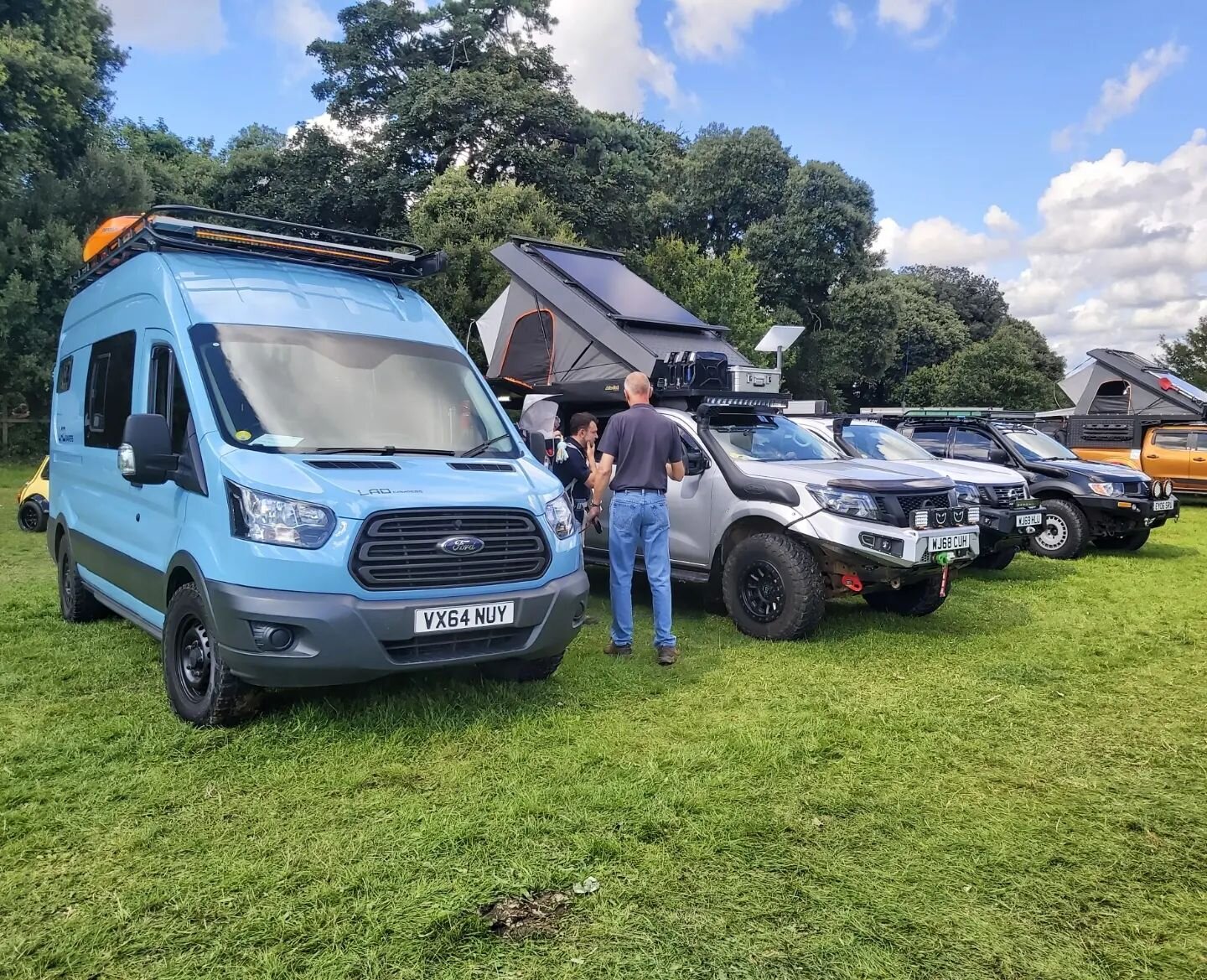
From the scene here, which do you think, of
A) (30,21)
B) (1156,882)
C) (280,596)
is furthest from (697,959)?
(30,21)

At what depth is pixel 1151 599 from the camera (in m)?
8.26

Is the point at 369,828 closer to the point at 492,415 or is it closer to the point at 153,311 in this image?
the point at 492,415

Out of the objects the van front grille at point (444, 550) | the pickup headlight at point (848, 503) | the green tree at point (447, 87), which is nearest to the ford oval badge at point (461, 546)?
the van front grille at point (444, 550)

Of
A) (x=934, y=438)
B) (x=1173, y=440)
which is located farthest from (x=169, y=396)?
(x=1173, y=440)

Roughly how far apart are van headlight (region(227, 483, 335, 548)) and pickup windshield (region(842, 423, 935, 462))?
24.1ft

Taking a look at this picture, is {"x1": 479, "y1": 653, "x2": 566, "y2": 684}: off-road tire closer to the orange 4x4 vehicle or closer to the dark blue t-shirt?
the dark blue t-shirt

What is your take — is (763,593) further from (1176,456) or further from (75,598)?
(1176,456)

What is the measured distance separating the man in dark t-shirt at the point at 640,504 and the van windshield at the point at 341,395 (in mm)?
925

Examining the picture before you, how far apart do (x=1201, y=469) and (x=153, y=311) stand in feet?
60.8

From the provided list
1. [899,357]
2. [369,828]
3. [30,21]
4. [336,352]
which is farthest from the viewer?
[899,357]

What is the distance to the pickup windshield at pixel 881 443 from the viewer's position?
10250 millimetres

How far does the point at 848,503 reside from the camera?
250 inches

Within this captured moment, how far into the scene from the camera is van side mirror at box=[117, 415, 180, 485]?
4422mm

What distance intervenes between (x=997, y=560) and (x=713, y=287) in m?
15.9
